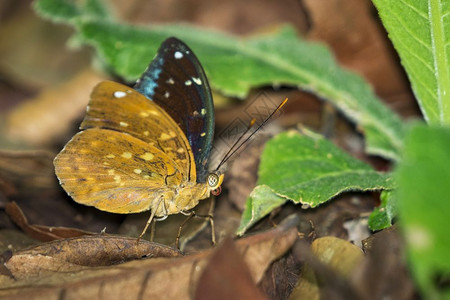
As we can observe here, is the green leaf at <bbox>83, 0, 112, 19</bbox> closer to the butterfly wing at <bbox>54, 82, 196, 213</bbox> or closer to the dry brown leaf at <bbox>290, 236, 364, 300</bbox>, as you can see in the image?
the butterfly wing at <bbox>54, 82, 196, 213</bbox>

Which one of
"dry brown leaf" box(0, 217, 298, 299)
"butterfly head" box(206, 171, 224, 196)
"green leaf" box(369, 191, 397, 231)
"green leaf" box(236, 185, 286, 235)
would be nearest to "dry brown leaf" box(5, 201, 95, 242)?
"dry brown leaf" box(0, 217, 298, 299)

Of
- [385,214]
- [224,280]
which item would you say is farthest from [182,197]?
[224,280]

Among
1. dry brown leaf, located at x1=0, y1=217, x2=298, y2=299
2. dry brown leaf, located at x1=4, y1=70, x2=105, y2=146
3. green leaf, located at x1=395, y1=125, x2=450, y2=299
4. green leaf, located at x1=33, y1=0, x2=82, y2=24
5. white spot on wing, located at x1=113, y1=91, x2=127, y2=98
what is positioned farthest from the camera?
dry brown leaf, located at x1=4, y1=70, x2=105, y2=146

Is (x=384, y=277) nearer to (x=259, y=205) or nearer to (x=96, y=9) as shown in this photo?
(x=259, y=205)

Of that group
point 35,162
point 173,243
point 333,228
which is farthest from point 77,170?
point 333,228

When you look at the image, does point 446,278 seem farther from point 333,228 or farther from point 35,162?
point 35,162

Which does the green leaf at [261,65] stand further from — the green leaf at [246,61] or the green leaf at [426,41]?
the green leaf at [426,41]

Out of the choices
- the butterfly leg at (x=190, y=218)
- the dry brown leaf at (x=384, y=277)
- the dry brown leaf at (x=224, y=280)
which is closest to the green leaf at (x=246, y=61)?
the butterfly leg at (x=190, y=218)
